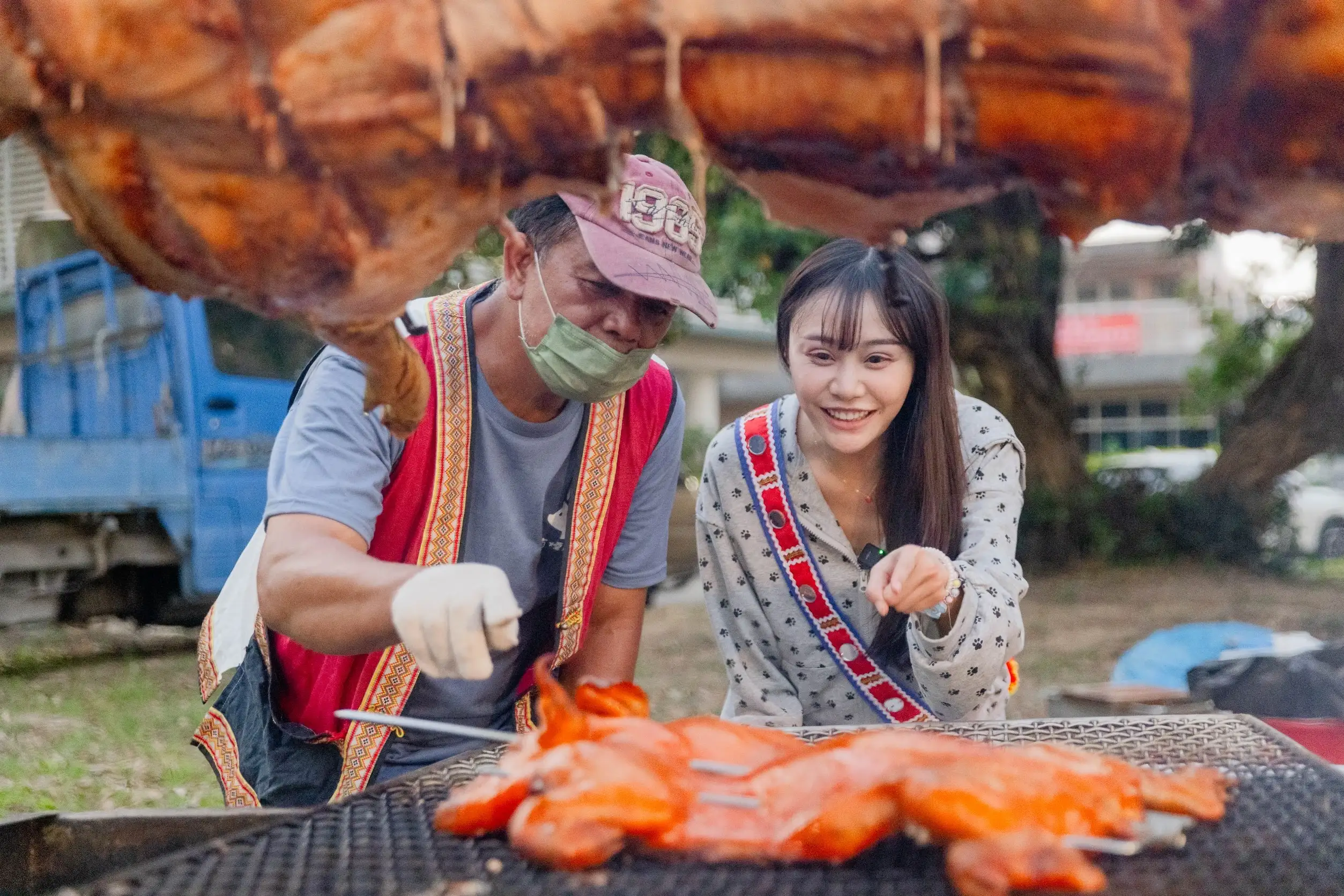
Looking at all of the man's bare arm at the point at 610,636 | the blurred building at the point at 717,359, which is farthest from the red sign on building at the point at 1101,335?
the man's bare arm at the point at 610,636

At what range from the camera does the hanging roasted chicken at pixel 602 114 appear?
4.71 feet

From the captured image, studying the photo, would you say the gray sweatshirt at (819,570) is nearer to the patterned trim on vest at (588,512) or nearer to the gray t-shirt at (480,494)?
the gray t-shirt at (480,494)

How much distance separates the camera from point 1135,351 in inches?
1270

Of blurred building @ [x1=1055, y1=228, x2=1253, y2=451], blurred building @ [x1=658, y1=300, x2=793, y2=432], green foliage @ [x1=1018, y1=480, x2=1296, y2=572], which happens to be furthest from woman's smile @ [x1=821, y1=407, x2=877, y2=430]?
blurred building @ [x1=1055, y1=228, x2=1253, y2=451]

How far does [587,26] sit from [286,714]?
6.57 ft

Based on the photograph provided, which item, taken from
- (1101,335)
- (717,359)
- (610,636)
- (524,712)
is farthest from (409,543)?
(1101,335)

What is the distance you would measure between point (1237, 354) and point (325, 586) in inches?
612

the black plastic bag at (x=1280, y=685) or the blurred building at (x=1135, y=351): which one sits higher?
the blurred building at (x=1135, y=351)

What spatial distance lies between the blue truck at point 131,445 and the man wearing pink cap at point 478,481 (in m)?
6.65

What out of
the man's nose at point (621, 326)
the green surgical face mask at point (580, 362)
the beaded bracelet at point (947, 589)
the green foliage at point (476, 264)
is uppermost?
the green foliage at point (476, 264)

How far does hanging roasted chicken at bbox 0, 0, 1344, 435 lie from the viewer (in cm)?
144

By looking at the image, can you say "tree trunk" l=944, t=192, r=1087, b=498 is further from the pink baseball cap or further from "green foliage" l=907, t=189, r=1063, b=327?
the pink baseball cap

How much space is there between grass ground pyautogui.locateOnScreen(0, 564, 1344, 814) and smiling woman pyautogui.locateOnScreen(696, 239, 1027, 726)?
3.76 m

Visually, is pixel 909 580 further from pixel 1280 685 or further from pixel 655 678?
pixel 655 678
